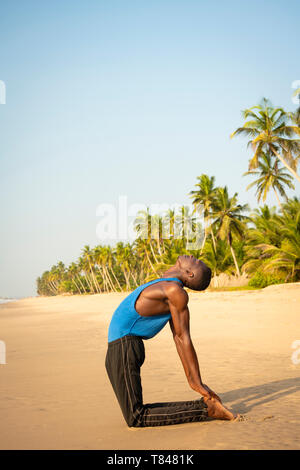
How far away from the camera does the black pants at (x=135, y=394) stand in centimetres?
309

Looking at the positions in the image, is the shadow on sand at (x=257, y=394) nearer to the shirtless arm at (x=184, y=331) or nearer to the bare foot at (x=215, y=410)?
the bare foot at (x=215, y=410)

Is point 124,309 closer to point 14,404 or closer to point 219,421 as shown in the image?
point 219,421

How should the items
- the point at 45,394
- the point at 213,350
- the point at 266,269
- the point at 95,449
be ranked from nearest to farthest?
the point at 95,449 < the point at 45,394 < the point at 213,350 < the point at 266,269

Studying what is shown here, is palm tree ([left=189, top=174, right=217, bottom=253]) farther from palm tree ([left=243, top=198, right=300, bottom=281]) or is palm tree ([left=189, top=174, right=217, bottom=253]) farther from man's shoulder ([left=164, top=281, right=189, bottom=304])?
man's shoulder ([left=164, top=281, right=189, bottom=304])

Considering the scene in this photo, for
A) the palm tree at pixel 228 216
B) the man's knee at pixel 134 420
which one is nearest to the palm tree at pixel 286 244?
the palm tree at pixel 228 216

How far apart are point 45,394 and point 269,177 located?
32.5m

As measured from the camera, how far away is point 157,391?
471 centimetres

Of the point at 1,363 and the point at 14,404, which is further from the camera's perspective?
the point at 1,363

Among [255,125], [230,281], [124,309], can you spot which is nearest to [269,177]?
[255,125]

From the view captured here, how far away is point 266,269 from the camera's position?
2545cm

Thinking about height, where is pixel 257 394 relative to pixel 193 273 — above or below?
below

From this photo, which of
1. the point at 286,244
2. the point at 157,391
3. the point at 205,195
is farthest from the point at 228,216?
the point at 157,391

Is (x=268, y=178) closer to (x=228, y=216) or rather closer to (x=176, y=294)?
(x=228, y=216)

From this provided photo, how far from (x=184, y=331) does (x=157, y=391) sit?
6.55ft
